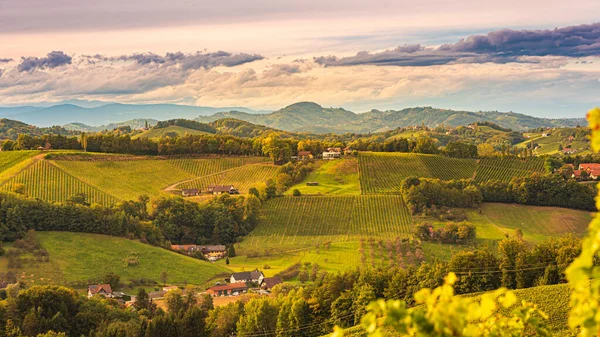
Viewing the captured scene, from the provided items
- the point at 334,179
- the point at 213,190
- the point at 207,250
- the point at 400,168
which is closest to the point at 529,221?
the point at 400,168

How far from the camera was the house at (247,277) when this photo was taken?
70.1m

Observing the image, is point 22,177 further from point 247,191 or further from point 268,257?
point 268,257

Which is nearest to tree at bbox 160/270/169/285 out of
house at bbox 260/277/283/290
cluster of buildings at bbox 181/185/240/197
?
house at bbox 260/277/283/290

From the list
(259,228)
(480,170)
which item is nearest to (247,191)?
(259,228)

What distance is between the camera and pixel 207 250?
8644 centimetres

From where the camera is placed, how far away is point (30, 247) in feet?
233

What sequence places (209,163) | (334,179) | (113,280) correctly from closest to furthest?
(113,280) < (334,179) < (209,163)

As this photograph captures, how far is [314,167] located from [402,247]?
45384 mm

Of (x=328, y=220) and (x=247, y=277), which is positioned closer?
(x=247, y=277)

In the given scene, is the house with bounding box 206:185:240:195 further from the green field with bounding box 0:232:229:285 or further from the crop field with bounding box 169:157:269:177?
the green field with bounding box 0:232:229:285

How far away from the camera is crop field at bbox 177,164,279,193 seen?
11394 cm

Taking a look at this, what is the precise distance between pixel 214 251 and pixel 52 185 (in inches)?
1300

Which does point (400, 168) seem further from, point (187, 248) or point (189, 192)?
point (187, 248)

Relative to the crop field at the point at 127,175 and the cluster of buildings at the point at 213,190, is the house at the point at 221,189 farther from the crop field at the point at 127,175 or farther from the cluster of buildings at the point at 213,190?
the crop field at the point at 127,175
